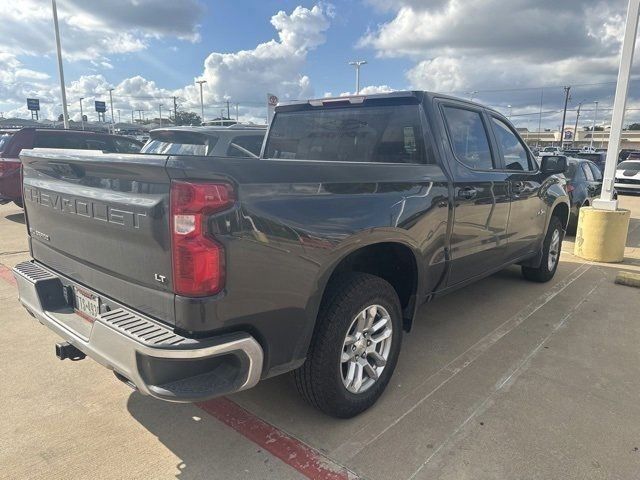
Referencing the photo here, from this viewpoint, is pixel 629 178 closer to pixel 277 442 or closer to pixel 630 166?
pixel 630 166

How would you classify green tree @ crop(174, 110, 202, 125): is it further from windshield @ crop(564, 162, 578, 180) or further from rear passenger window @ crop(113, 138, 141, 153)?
windshield @ crop(564, 162, 578, 180)

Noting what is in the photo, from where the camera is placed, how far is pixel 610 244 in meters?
6.75

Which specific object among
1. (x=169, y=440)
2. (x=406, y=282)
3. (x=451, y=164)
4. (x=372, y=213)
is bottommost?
(x=169, y=440)

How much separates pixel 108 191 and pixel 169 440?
1.40 metres

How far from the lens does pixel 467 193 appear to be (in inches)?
139

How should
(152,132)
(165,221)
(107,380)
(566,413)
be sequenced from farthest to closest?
(152,132) < (107,380) < (566,413) < (165,221)

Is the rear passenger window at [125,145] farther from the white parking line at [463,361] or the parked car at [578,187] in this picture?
the parked car at [578,187]

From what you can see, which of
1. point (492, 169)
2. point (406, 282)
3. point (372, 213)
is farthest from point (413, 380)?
point (492, 169)

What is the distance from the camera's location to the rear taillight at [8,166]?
8.81 m

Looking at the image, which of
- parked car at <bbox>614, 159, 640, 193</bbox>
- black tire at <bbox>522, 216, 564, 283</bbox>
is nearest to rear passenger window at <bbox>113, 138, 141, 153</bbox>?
black tire at <bbox>522, 216, 564, 283</bbox>

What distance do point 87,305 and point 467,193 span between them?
2.65 m

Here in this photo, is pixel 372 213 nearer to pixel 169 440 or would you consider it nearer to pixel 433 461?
pixel 433 461

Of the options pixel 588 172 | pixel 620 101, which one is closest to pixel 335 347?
pixel 620 101

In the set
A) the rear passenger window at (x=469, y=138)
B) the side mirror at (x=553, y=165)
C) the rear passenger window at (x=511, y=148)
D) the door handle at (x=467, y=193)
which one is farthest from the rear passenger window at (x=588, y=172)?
the door handle at (x=467, y=193)
